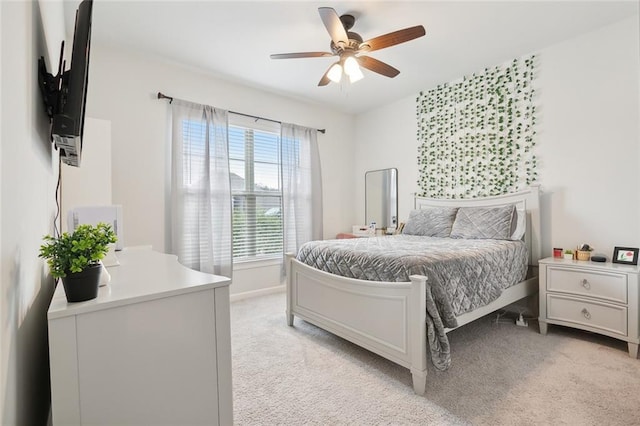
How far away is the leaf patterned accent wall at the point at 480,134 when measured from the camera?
321 centimetres

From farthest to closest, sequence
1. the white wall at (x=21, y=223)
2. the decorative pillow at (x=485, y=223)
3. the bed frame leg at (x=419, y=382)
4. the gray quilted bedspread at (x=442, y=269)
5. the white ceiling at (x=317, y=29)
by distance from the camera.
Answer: the decorative pillow at (x=485, y=223), the white ceiling at (x=317, y=29), the gray quilted bedspread at (x=442, y=269), the bed frame leg at (x=419, y=382), the white wall at (x=21, y=223)

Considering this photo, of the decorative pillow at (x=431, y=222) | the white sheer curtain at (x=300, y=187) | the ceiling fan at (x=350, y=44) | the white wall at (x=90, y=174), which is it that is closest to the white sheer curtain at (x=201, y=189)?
the white wall at (x=90, y=174)

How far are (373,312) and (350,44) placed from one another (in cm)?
204

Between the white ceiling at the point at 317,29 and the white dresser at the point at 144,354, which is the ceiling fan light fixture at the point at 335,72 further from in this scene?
the white dresser at the point at 144,354

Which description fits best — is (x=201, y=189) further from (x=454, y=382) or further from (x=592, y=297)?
(x=592, y=297)

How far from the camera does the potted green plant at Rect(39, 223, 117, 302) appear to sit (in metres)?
0.80

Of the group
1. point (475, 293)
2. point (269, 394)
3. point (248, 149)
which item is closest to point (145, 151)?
point (248, 149)

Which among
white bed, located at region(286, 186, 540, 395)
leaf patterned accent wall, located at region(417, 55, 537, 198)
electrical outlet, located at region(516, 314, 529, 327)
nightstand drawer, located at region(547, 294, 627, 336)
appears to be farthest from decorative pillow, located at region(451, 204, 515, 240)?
electrical outlet, located at region(516, 314, 529, 327)

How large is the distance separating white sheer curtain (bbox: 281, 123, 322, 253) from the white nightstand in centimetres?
277

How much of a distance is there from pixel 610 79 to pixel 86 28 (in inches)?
150

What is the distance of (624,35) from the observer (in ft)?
8.57

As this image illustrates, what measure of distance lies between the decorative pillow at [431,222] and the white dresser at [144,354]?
294 cm

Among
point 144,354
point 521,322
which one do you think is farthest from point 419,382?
point 521,322

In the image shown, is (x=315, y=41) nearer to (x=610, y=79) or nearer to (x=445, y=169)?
(x=445, y=169)
